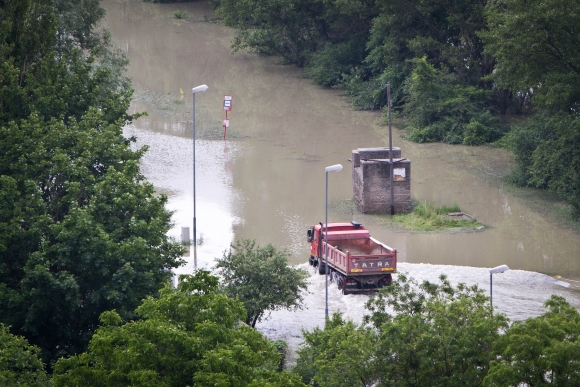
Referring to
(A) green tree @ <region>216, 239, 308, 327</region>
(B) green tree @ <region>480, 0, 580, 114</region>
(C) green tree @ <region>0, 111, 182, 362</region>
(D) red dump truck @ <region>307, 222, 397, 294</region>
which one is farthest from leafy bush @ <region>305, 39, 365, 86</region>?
(C) green tree @ <region>0, 111, 182, 362</region>

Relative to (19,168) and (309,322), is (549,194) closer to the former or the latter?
(309,322)

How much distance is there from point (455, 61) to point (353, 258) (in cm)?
2727

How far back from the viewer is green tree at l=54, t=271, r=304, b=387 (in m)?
14.9

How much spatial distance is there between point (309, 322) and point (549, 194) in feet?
57.5

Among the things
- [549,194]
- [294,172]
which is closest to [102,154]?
[294,172]

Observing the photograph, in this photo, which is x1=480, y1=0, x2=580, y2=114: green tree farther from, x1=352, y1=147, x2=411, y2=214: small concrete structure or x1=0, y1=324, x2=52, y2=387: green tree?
x1=0, y1=324, x2=52, y2=387: green tree

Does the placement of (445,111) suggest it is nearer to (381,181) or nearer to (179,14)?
(381,181)

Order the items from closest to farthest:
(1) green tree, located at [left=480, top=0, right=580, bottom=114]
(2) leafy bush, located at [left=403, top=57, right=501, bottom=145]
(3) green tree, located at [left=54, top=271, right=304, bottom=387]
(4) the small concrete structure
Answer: (3) green tree, located at [left=54, top=271, right=304, bottom=387]
(4) the small concrete structure
(1) green tree, located at [left=480, top=0, right=580, bottom=114]
(2) leafy bush, located at [left=403, top=57, right=501, bottom=145]

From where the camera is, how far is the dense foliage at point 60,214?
70.8 ft

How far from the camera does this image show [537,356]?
15.9 metres

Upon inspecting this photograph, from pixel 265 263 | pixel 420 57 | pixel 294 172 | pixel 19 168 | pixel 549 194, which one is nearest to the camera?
pixel 19 168

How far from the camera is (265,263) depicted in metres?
26.3

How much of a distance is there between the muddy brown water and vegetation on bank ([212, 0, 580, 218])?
146 cm

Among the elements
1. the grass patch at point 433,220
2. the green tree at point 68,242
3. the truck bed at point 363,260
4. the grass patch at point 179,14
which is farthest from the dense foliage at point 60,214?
the grass patch at point 179,14
